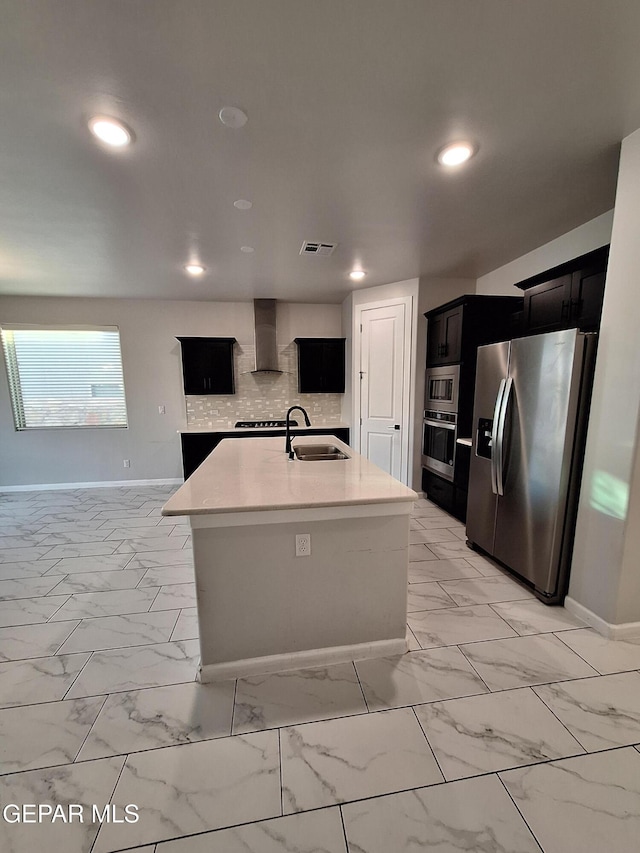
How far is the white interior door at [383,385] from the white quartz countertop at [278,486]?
1.96m

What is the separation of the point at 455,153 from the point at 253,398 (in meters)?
3.87

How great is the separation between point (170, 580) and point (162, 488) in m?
2.68

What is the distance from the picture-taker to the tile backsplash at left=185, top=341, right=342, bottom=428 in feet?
16.3

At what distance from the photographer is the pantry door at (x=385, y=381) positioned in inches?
158

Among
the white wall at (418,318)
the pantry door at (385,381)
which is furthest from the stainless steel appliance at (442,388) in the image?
the pantry door at (385,381)

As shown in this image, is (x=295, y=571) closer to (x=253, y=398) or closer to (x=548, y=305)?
(x=548, y=305)

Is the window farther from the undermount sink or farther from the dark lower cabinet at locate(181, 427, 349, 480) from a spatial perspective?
the undermount sink

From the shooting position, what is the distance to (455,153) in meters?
1.73

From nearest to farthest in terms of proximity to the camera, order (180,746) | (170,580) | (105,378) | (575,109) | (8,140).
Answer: (180,746), (575,109), (8,140), (170,580), (105,378)

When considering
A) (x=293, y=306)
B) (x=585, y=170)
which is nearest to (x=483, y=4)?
(x=585, y=170)

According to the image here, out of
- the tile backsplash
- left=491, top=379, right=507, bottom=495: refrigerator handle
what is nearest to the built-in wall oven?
left=491, top=379, right=507, bottom=495: refrigerator handle

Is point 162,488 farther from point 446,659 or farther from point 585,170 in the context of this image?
point 585,170

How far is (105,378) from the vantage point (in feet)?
15.5

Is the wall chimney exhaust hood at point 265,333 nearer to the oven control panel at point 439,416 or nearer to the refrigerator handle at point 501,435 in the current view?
the oven control panel at point 439,416
